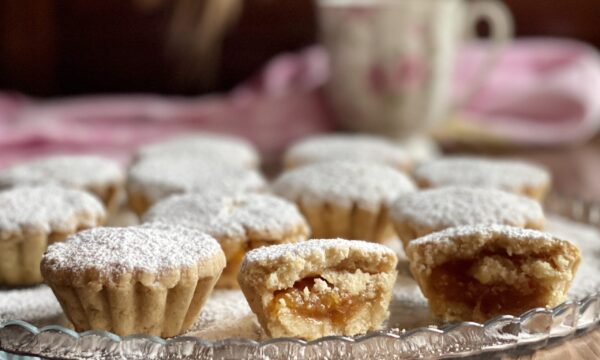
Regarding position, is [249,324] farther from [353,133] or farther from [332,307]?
[353,133]

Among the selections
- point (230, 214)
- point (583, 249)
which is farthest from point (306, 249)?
point (583, 249)

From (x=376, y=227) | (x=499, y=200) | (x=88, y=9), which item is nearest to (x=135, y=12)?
(x=88, y=9)

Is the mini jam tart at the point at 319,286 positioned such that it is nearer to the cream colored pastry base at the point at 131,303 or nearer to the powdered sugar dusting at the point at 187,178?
the cream colored pastry base at the point at 131,303

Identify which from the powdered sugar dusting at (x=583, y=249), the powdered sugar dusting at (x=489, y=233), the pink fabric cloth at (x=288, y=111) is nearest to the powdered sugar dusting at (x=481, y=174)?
the powdered sugar dusting at (x=583, y=249)

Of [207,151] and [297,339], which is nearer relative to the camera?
[297,339]

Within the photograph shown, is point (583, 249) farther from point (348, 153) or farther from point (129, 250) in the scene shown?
point (129, 250)
